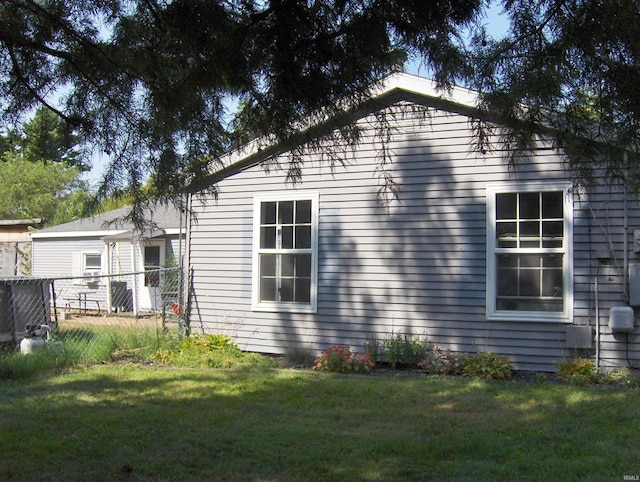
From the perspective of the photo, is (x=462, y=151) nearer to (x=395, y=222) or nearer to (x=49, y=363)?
(x=395, y=222)

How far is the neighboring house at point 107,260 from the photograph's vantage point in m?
18.4

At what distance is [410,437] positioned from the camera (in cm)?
526

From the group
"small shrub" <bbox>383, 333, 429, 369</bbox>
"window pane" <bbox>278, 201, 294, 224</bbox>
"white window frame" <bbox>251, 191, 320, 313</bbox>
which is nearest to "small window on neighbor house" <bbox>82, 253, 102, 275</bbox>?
Answer: "white window frame" <bbox>251, 191, 320, 313</bbox>

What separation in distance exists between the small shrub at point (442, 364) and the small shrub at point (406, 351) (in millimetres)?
178

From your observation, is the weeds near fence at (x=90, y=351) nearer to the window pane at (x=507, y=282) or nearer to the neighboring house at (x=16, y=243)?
the window pane at (x=507, y=282)

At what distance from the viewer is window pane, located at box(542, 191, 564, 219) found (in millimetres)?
8305

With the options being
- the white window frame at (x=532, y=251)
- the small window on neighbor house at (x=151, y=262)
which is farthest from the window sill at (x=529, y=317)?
the small window on neighbor house at (x=151, y=262)

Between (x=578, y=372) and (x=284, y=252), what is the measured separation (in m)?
4.37

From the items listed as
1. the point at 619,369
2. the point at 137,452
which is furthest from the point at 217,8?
the point at 619,369

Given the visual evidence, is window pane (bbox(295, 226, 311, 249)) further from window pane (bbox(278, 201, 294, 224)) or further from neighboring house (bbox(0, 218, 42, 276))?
neighboring house (bbox(0, 218, 42, 276))

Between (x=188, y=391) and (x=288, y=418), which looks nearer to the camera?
(x=288, y=418)

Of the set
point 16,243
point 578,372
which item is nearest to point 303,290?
point 578,372

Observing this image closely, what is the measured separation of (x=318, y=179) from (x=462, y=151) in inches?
84.3

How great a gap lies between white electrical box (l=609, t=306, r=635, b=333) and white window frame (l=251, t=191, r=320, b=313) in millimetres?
3947
